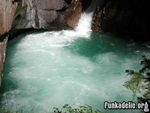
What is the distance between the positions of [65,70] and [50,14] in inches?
154

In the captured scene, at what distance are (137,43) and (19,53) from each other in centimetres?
622

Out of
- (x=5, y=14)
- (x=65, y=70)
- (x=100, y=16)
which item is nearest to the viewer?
(x=5, y=14)

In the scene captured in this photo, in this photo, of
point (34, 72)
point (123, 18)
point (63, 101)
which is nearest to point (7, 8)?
point (34, 72)

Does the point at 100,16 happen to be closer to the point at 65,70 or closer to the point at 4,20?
the point at 65,70

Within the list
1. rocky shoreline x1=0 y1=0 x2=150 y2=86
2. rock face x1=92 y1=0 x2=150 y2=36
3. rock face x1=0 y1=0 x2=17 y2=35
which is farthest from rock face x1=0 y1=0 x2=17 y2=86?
rock face x1=92 y1=0 x2=150 y2=36

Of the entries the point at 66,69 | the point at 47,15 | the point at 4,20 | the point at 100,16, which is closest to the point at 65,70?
the point at 66,69

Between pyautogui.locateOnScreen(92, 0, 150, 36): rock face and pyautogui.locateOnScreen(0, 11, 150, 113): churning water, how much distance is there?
656mm

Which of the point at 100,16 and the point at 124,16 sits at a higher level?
the point at 124,16

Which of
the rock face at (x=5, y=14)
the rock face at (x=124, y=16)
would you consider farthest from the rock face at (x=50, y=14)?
the rock face at (x=5, y=14)

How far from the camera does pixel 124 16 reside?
32.6 feet

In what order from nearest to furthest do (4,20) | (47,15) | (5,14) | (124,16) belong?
(4,20) < (5,14) < (47,15) < (124,16)

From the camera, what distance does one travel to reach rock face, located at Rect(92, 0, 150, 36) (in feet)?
31.9

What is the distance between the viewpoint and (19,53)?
322 inches

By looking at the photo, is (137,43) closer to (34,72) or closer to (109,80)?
(109,80)
